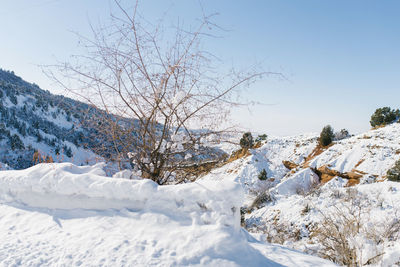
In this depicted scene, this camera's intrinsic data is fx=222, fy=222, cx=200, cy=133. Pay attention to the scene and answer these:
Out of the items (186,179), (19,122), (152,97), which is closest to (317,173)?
(186,179)

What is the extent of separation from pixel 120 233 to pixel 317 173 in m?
16.5

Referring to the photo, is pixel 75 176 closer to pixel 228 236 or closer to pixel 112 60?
pixel 112 60

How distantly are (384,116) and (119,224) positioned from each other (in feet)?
88.1

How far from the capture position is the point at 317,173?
51.5 feet

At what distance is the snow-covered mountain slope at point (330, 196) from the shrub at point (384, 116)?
8.25 feet

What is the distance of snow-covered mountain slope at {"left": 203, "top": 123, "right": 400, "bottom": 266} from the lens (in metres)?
3.24

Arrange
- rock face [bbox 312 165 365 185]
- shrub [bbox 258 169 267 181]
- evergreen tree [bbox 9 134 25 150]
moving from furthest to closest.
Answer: evergreen tree [bbox 9 134 25 150], shrub [bbox 258 169 267 181], rock face [bbox 312 165 365 185]

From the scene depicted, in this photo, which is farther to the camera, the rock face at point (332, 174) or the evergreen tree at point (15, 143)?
the evergreen tree at point (15, 143)

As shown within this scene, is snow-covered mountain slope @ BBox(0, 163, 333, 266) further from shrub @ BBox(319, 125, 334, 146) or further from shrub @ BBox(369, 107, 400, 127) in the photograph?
shrub @ BBox(369, 107, 400, 127)

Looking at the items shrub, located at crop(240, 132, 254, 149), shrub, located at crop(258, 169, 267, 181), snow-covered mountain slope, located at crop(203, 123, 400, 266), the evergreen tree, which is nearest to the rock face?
snow-covered mountain slope, located at crop(203, 123, 400, 266)

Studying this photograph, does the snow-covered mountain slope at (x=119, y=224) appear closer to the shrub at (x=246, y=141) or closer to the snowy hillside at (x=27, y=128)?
the shrub at (x=246, y=141)

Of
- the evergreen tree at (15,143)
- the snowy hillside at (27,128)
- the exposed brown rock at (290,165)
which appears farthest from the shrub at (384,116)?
the evergreen tree at (15,143)

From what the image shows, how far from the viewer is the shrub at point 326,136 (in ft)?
66.6

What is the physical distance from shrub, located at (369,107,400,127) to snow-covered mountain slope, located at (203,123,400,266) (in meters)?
2.51
